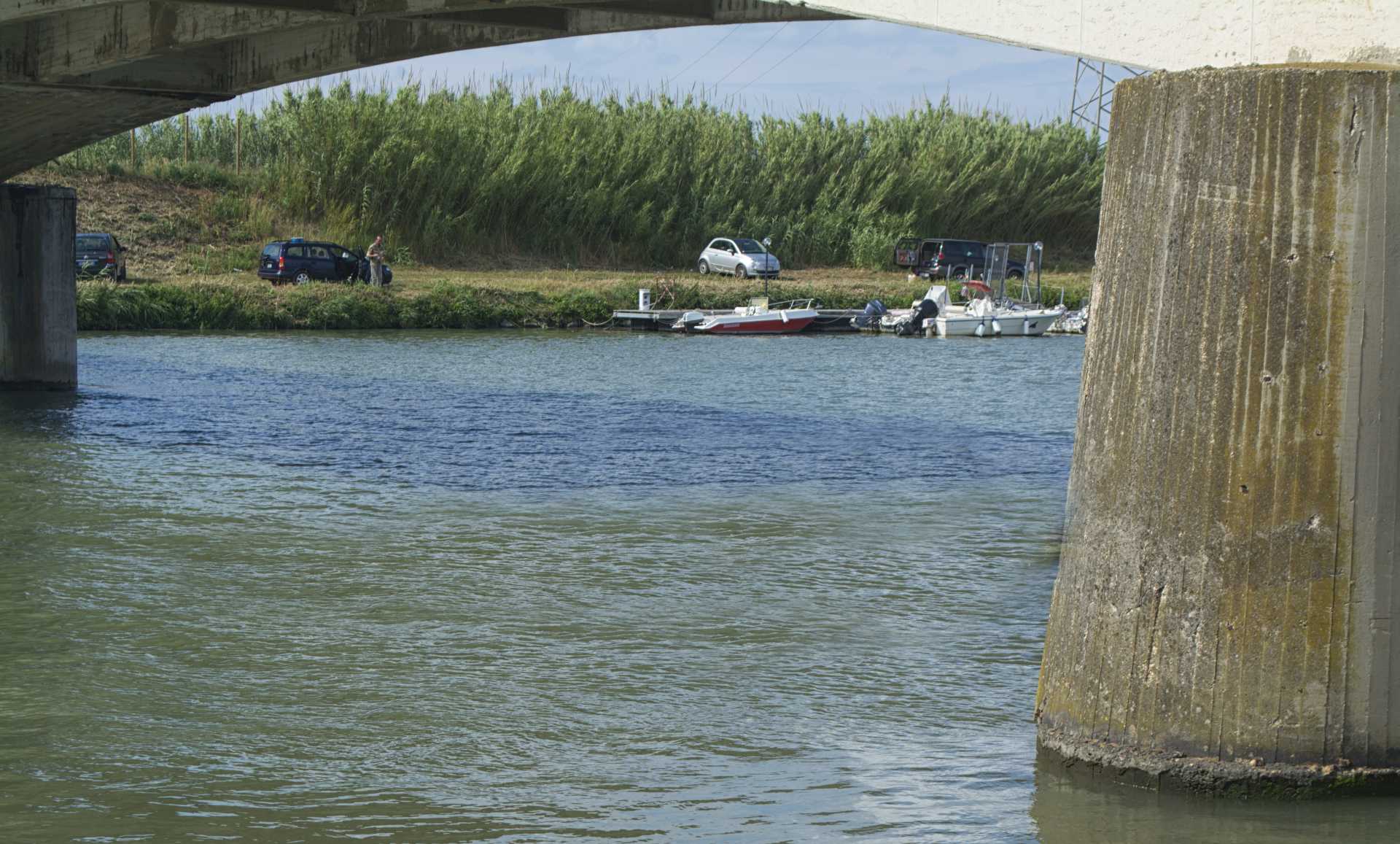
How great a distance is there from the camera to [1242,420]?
675cm

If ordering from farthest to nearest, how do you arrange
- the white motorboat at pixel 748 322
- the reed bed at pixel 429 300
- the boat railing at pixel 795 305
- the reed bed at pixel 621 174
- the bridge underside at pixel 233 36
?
the reed bed at pixel 621 174 < the boat railing at pixel 795 305 < the white motorboat at pixel 748 322 < the reed bed at pixel 429 300 < the bridge underside at pixel 233 36

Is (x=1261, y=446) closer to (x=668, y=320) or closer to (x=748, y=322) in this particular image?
(x=748, y=322)

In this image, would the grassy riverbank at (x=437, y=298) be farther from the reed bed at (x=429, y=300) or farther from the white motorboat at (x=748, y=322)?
the white motorboat at (x=748, y=322)

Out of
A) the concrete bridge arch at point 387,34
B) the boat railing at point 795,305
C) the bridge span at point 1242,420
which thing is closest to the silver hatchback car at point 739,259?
the boat railing at point 795,305

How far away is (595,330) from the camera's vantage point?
4600 centimetres

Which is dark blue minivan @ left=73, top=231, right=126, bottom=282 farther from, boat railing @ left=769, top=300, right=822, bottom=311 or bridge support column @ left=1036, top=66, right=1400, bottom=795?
bridge support column @ left=1036, top=66, right=1400, bottom=795

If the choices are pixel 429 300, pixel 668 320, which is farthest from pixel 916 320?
pixel 429 300

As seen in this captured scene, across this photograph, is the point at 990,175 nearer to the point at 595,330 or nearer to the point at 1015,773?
the point at 595,330

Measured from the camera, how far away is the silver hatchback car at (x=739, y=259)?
54.9 metres

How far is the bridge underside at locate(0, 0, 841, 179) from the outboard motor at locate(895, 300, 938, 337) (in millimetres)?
28164

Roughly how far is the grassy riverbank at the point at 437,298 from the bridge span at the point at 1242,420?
121 feet

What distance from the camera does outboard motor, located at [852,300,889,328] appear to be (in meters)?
47.6

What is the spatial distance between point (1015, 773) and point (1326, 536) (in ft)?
6.71

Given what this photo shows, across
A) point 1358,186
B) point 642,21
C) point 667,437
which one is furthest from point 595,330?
point 1358,186
